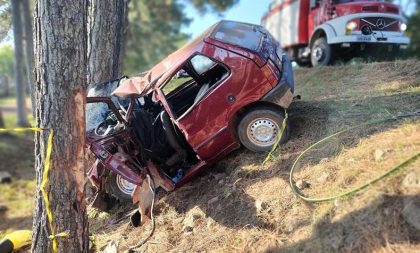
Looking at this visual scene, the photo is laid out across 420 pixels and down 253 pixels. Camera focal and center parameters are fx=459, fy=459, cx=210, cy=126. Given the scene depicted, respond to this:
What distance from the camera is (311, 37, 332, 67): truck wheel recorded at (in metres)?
10.8

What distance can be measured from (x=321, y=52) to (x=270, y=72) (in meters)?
5.23

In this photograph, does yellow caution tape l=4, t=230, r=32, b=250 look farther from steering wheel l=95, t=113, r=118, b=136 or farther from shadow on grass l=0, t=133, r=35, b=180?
shadow on grass l=0, t=133, r=35, b=180

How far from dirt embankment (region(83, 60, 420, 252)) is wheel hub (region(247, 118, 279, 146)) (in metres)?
0.21

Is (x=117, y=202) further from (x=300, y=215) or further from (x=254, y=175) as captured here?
(x=300, y=215)

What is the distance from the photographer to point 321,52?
36.4ft

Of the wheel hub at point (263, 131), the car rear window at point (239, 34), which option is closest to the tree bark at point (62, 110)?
the car rear window at point (239, 34)

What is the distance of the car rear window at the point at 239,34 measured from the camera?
21.3ft

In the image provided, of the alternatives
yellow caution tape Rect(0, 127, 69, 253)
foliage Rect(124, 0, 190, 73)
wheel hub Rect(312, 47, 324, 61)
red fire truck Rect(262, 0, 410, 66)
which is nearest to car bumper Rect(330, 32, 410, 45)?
red fire truck Rect(262, 0, 410, 66)

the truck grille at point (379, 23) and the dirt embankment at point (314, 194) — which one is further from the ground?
the truck grille at point (379, 23)

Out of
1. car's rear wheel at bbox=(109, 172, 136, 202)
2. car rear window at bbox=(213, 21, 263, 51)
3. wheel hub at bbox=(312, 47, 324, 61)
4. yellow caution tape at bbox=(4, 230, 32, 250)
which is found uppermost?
car rear window at bbox=(213, 21, 263, 51)

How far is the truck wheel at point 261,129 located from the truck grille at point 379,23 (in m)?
4.59

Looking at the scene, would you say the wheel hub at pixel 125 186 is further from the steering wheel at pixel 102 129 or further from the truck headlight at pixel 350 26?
the truck headlight at pixel 350 26

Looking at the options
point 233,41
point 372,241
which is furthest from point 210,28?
point 372,241

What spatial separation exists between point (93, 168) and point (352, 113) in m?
3.93
